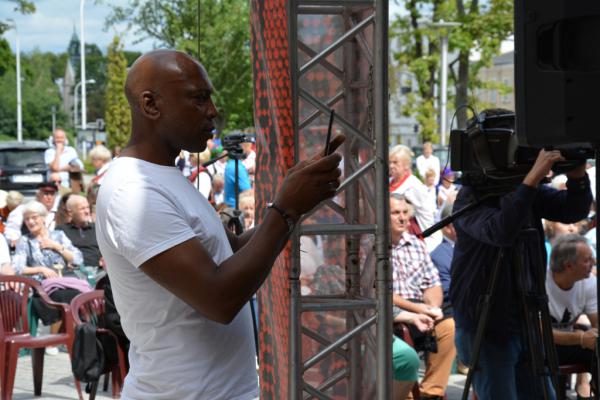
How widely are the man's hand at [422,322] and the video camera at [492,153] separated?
6.99ft

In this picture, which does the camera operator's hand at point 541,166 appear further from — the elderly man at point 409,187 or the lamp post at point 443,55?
the lamp post at point 443,55

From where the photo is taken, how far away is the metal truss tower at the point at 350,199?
423cm

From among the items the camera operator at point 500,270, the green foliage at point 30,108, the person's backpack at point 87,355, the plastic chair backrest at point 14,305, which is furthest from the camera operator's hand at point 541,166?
the green foliage at point 30,108

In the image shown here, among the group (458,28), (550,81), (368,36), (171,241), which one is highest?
(458,28)

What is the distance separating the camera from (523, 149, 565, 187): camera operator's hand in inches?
177

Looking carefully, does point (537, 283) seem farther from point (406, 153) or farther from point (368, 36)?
point (406, 153)

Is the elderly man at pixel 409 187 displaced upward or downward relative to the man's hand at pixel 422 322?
upward

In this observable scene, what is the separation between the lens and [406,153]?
32.5 ft

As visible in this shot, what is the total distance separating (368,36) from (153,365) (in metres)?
2.37

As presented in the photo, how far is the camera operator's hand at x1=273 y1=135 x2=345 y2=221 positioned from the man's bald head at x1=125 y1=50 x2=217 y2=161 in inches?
11.0

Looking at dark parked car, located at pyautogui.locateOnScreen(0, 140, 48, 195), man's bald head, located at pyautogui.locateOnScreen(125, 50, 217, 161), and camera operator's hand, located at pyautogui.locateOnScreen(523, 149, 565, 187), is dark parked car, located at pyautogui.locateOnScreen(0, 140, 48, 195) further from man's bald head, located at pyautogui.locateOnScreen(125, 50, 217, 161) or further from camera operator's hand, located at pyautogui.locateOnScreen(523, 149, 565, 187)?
man's bald head, located at pyautogui.locateOnScreen(125, 50, 217, 161)

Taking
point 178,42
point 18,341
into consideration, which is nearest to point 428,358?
point 18,341

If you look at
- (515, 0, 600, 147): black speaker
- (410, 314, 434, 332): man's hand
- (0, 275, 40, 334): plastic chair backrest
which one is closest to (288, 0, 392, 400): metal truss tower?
(515, 0, 600, 147): black speaker

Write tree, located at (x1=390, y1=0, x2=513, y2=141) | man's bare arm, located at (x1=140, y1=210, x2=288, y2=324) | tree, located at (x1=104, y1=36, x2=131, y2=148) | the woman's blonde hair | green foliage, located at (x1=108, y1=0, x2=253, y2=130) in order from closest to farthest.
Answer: man's bare arm, located at (x1=140, y1=210, x2=288, y2=324) < the woman's blonde hair < tree, located at (x1=390, y1=0, x2=513, y2=141) < green foliage, located at (x1=108, y1=0, x2=253, y2=130) < tree, located at (x1=104, y1=36, x2=131, y2=148)
